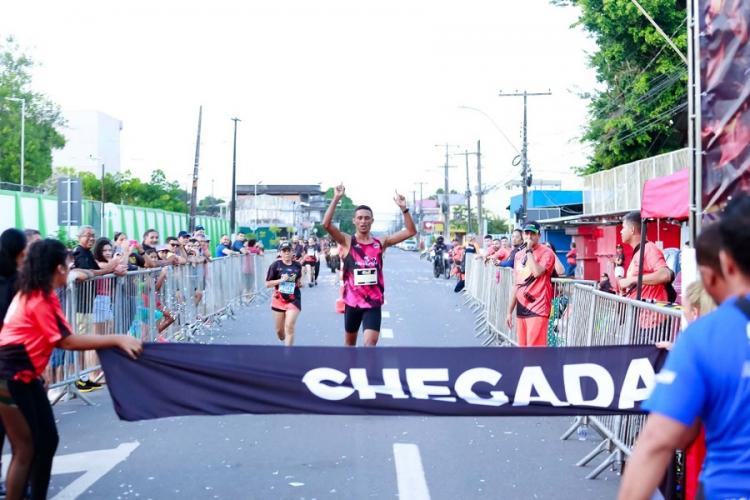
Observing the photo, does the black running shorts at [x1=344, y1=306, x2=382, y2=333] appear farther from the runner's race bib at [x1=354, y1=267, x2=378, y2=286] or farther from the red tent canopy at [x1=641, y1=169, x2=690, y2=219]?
the red tent canopy at [x1=641, y1=169, x2=690, y2=219]

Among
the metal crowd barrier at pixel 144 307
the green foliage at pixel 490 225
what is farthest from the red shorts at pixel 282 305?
the green foliage at pixel 490 225

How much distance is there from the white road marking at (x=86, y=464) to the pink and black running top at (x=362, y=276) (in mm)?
2665

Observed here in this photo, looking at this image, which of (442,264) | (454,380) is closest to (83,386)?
(454,380)

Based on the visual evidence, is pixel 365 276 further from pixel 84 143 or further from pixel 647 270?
pixel 84 143

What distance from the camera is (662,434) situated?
2828 mm

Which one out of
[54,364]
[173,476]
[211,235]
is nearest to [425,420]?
[173,476]

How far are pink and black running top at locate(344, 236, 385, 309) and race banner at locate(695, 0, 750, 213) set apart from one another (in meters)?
4.35

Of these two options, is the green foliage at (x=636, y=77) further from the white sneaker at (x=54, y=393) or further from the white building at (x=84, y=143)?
the white building at (x=84, y=143)

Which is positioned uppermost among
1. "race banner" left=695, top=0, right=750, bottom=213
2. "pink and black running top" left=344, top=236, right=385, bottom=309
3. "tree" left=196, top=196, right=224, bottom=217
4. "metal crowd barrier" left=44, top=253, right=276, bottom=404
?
"tree" left=196, top=196, right=224, bottom=217

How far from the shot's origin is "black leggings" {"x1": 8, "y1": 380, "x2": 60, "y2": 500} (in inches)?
227

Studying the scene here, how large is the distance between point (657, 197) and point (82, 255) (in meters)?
6.96

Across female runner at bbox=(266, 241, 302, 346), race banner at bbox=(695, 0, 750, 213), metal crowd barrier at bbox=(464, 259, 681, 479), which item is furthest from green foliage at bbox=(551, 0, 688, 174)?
race banner at bbox=(695, 0, 750, 213)

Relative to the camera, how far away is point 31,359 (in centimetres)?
575

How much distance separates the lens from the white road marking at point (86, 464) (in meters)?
7.26
